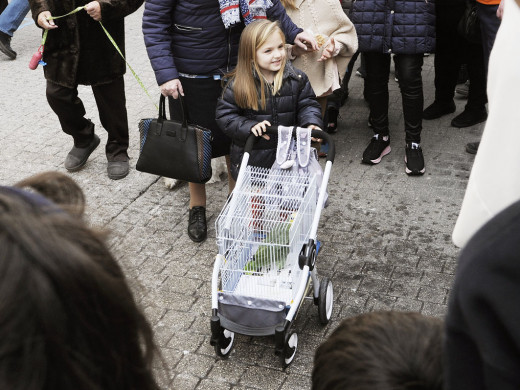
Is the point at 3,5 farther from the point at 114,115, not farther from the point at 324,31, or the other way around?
the point at 324,31

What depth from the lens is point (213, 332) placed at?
3727mm

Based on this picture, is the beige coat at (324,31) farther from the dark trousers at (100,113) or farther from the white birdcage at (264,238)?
the white birdcage at (264,238)

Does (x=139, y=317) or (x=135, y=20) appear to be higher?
(x=139, y=317)

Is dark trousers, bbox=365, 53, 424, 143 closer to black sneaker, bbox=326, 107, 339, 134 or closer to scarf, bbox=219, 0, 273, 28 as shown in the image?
black sneaker, bbox=326, 107, 339, 134

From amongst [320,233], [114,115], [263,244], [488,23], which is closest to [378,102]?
[488,23]

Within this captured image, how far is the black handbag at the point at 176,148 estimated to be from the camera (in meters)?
4.86

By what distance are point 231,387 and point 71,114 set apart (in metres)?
3.20

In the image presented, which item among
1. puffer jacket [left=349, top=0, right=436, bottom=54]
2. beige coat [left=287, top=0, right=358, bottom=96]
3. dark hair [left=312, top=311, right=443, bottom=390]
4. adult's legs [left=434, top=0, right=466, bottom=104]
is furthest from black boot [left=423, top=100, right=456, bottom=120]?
dark hair [left=312, top=311, right=443, bottom=390]

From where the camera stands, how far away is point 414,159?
5934 millimetres

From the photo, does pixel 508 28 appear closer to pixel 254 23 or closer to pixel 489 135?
pixel 489 135

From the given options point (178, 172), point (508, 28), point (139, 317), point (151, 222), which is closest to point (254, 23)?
point (178, 172)

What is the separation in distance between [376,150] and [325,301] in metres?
2.44

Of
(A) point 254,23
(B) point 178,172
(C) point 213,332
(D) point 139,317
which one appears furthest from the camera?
(B) point 178,172

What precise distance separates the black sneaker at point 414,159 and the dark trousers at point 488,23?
971mm
